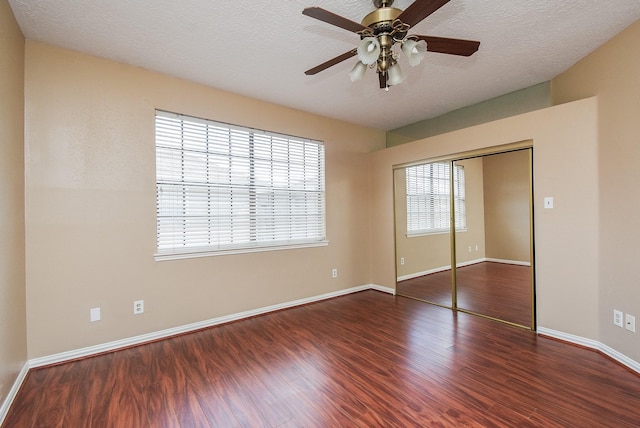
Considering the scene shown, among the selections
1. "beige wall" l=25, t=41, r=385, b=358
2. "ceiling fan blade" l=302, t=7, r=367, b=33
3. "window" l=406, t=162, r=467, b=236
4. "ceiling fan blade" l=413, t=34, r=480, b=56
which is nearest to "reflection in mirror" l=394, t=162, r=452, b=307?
"window" l=406, t=162, r=467, b=236

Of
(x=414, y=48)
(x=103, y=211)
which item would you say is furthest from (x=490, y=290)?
(x=103, y=211)

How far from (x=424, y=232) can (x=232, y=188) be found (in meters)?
2.82

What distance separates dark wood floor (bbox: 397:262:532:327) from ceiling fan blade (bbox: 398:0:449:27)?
9.13ft

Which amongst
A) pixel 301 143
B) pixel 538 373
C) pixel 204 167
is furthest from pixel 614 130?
pixel 204 167

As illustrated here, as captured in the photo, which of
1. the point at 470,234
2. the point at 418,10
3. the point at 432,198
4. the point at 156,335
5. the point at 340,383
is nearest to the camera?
the point at 418,10

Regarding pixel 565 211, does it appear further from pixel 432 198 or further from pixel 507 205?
pixel 432 198

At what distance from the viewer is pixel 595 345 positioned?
2.46 meters

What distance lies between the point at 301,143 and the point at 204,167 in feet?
4.57

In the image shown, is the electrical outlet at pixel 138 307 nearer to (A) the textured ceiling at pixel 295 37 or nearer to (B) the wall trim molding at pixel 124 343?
(B) the wall trim molding at pixel 124 343

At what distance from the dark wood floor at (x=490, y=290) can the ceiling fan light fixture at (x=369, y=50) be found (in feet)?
9.08

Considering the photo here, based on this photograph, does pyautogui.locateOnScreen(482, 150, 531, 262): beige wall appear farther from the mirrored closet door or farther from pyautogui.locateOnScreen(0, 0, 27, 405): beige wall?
pyautogui.locateOnScreen(0, 0, 27, 405): beige wall

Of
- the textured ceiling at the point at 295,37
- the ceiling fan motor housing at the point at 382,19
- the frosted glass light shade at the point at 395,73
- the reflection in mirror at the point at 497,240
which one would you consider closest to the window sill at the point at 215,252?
the textured ceiling at the point at 295,37

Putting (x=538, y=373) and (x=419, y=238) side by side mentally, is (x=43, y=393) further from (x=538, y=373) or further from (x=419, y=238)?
(x=419, y=238)

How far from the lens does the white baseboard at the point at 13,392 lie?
1.70m
